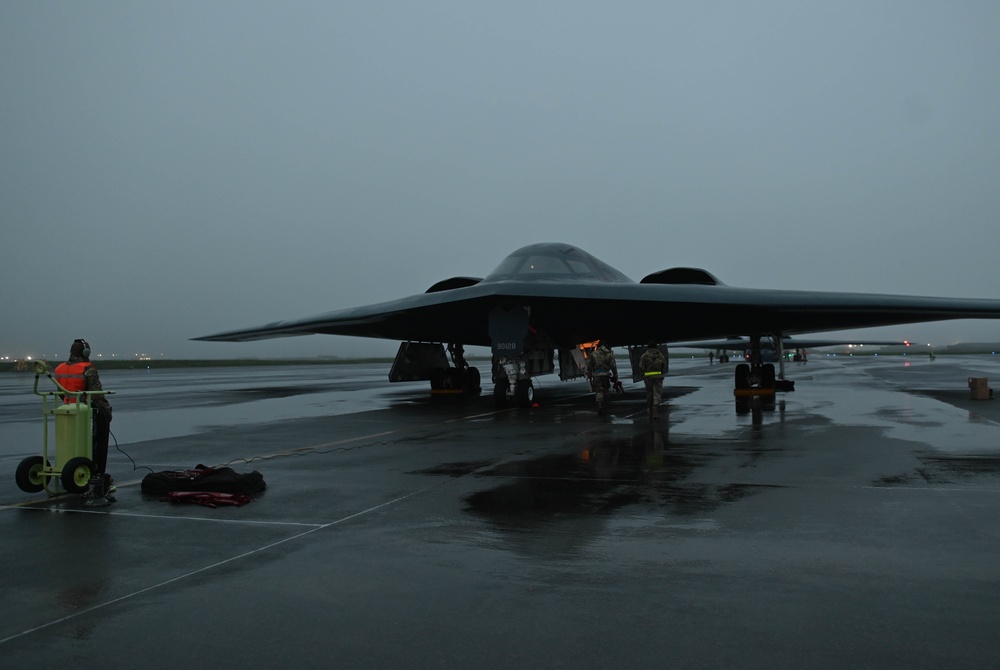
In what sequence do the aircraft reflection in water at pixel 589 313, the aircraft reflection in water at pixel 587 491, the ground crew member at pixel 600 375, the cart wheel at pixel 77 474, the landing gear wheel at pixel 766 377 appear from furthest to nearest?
the landing gear wheel at pixel 766 377, the aircraft reflection in water at pixel 589 313, the ground crew member at pixel 600 375, the cart wheel at pixel 77 474, the aircraft reflection in water at pixel 587 491

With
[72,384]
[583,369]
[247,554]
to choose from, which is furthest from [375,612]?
[583,369]

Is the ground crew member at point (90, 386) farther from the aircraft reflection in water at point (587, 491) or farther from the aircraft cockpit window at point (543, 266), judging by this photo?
the aircraft cockpit window at point (543, 266)

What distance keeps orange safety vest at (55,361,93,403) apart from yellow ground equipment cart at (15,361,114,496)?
153 millimetres

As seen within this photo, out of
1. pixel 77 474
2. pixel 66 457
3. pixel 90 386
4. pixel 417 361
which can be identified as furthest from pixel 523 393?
pixel 77 474

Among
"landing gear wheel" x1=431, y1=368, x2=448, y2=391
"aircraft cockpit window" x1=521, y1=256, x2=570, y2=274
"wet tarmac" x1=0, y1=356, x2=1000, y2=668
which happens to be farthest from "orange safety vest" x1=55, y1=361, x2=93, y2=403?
"landing gear wheel" x1=431, y1=368, x2=448, y2=391

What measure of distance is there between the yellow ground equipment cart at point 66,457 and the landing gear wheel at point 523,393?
1002 centimetres

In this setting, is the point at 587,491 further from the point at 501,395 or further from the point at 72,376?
the point at 501,395

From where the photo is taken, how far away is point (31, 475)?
22.1 feet

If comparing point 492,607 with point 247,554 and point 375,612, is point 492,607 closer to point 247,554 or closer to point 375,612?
point 375,612

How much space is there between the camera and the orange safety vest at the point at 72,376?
24.0 ft

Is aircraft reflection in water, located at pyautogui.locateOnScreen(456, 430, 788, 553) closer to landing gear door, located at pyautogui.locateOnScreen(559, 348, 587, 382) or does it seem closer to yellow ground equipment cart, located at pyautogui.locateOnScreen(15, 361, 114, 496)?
yellow ground equipment cart, located at pyautogui.locateOnScreen(15, 361, 114, 496)

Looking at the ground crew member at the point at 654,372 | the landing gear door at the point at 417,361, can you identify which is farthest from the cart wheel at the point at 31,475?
the landing gear door at the point at 417,361

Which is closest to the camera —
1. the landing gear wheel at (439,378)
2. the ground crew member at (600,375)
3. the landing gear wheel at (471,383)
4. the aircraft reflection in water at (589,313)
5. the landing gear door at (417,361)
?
the ground crew member at (600,375)

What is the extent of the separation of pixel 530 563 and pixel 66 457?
494cm
